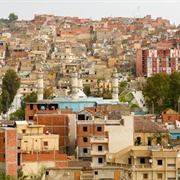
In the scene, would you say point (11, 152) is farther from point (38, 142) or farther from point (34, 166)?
point (38, 142)

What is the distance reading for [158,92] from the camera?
51469 millimetres

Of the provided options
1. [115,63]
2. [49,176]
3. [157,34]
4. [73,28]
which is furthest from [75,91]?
[73,28]

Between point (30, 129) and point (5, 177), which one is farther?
point (30, 129)

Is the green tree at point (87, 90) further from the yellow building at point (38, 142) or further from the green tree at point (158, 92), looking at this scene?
the yellow building at point (38, 142)

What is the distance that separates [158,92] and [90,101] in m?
8.54

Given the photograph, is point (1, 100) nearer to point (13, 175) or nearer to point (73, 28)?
point (13, 175)

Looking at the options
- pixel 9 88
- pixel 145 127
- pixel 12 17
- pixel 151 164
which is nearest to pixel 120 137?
pixel 151 164

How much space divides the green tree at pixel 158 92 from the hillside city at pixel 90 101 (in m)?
0.06

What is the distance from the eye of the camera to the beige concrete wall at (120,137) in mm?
29859

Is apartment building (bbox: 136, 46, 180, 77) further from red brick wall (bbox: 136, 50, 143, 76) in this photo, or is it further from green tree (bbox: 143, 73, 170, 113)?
green tree (bbox: 143, 73, 170, 113)

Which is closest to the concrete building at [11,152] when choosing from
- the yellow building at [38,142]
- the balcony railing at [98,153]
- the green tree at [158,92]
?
the yellow building at [38,142]

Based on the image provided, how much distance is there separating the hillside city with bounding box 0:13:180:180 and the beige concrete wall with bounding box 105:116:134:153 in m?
0.03

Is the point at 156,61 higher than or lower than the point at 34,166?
higher

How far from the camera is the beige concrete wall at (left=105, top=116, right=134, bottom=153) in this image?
29859 millimetres
